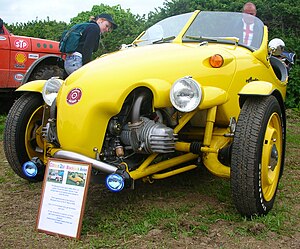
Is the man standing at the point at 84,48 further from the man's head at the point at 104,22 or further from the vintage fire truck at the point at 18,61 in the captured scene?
the vintage fire truck at the point at 18,61

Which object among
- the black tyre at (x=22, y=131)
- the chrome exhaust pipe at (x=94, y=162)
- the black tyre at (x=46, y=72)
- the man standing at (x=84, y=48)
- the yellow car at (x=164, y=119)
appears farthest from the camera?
the black tyre at (x=46, y=72)

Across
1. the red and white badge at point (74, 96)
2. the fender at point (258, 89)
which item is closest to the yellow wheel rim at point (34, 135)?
the red and white badge at point (74, 96)

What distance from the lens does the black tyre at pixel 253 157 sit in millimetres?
3367

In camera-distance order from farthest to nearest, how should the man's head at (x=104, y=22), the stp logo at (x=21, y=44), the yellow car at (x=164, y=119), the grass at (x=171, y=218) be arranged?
the stp logo at (x=21, y=44), the man's head at (x=104, y=22), the yellow car at (x=164, y=119), the grass at (x=171, y=218)

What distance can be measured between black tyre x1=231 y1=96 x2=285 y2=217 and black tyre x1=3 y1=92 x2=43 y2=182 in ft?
6.75

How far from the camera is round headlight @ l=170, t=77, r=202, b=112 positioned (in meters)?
3.38

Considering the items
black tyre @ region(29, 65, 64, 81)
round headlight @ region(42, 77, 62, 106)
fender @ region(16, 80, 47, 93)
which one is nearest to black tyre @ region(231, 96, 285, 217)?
round headlight @ region(42, 77, 62, 106)

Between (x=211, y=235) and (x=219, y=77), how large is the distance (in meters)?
1.37

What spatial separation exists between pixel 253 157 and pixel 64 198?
1415 mm

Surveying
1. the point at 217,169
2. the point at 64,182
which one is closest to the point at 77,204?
the point at 64,182

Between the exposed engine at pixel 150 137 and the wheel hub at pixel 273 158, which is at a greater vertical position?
the exposed engine at pixel 150 137

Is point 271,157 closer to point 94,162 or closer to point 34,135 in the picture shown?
point 94,162

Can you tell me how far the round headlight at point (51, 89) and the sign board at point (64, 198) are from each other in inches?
29.6

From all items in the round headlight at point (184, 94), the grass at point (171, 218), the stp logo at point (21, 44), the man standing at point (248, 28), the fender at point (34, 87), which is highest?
the man standing at point (248, 28)
